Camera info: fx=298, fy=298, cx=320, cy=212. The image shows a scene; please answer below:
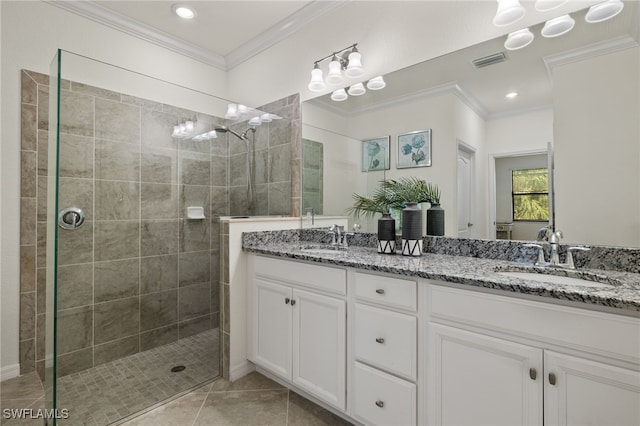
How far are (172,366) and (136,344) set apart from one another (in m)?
0.32

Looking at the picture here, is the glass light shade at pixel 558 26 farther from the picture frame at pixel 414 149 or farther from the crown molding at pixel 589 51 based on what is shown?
the picture frame at pixel 414 149

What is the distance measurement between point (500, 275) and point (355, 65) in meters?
1.60

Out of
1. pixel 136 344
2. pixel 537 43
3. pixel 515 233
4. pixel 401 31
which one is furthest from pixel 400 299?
pixel 136 344

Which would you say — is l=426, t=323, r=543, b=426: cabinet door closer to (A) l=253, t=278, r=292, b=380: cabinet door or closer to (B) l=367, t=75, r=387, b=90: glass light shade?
(A) l=253, t=278, r=292, b=380: cabinet door

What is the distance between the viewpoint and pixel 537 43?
1444 millimetres

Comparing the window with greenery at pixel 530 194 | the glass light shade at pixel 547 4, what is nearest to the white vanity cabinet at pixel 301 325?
the window with greenery at pixel 530 194

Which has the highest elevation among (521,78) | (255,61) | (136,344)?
(255,61)

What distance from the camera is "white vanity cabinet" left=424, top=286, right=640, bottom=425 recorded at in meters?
Result: 0.85

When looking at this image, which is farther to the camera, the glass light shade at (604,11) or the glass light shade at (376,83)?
the glass light shade at (376,83)

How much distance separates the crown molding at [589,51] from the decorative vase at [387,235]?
1.05m

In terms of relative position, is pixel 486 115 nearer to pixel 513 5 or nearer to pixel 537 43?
pixel 537 43

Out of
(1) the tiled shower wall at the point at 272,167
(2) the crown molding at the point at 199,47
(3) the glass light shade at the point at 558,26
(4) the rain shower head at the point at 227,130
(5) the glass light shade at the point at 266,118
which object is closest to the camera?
(3) the glass light shade at the point at 558,26

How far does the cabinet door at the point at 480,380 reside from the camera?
0.98 metres

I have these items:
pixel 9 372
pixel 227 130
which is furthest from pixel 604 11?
pixel 9 372
